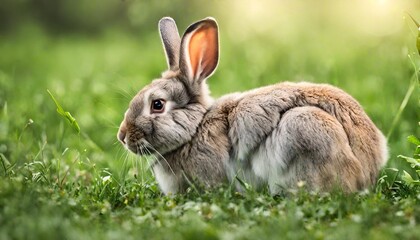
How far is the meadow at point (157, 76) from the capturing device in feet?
14.1

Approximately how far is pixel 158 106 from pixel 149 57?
6922 millimetres

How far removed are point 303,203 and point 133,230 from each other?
1168mm

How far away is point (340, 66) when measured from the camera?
10.5 meters

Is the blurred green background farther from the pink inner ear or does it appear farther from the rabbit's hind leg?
the rabbit's hind leg

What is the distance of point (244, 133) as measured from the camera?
5.55m

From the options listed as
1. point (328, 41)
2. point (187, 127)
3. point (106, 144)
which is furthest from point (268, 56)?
point (187, 127)

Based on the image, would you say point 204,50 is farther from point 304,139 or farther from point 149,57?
point 149,57

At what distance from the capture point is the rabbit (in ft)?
17.1

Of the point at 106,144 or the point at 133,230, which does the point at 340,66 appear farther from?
the point at 133,230

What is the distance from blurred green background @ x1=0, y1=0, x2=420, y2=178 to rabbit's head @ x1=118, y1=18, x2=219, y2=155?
486 millimetres

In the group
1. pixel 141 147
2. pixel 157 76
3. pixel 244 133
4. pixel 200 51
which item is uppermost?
pixel 200 51

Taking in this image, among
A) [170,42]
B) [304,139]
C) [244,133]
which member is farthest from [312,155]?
[170,42]

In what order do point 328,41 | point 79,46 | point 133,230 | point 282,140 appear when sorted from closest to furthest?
point 133,230
point 282,140
point 328,41
point 79,46

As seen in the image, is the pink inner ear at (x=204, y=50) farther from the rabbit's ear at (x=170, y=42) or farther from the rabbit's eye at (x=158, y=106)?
the rabbit's eye at (x=158, y=106)
